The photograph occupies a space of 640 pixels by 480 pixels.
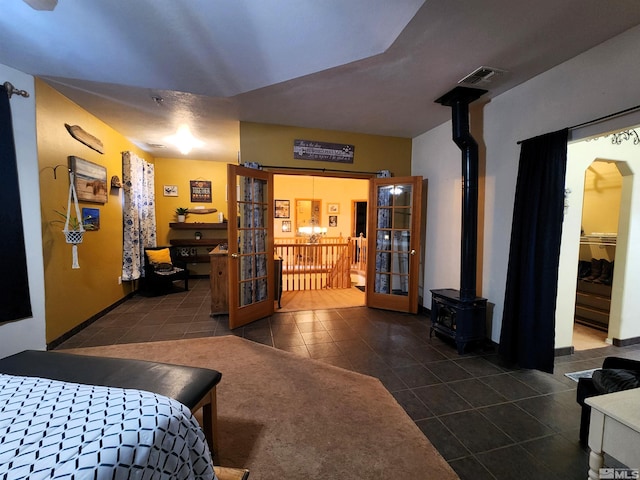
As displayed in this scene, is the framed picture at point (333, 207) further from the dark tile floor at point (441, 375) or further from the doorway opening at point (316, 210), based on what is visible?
the dark tile floor at point (441, 375)

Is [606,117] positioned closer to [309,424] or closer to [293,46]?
[293,46]

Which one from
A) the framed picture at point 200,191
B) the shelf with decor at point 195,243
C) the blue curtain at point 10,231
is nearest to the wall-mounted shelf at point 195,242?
the shelf with decor at point 195,243

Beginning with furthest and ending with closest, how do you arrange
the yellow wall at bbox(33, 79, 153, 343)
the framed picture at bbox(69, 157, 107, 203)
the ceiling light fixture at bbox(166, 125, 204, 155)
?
the ceiling light fixture at bbox(166, 125, 204, 155) < the framed picture at bbox(69, 157, 107, 203) < the yellow wall at bbox(33, 79, 153, 343)

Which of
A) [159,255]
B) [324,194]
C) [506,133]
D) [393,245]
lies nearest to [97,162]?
[159,255]

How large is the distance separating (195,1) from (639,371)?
391 cm

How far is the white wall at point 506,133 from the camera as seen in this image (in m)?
2.00

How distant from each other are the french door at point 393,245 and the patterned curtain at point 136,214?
4.01m

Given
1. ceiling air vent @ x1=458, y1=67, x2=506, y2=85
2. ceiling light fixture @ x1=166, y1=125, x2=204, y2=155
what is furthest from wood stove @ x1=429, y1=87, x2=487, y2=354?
ceiling light fixture @ x1=166, y1=125, x2=204, y2=155

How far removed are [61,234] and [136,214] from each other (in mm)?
1973

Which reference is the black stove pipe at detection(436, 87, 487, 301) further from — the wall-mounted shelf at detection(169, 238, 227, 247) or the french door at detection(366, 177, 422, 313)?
the wall-mounted shelf at detection(169, 238, 227, 247)

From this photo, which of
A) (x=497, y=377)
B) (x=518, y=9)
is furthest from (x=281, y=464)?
(x=518, y=9)

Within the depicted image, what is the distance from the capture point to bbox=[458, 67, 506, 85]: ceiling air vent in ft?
7.88

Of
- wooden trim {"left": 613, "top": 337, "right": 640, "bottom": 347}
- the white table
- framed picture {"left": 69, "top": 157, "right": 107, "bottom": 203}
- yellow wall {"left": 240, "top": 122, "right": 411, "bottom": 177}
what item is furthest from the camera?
yellow wall {"left": 240, "top": 122, "right": 411, "bottom": 177}

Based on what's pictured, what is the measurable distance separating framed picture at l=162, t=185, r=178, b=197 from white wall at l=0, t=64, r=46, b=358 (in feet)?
11.8
